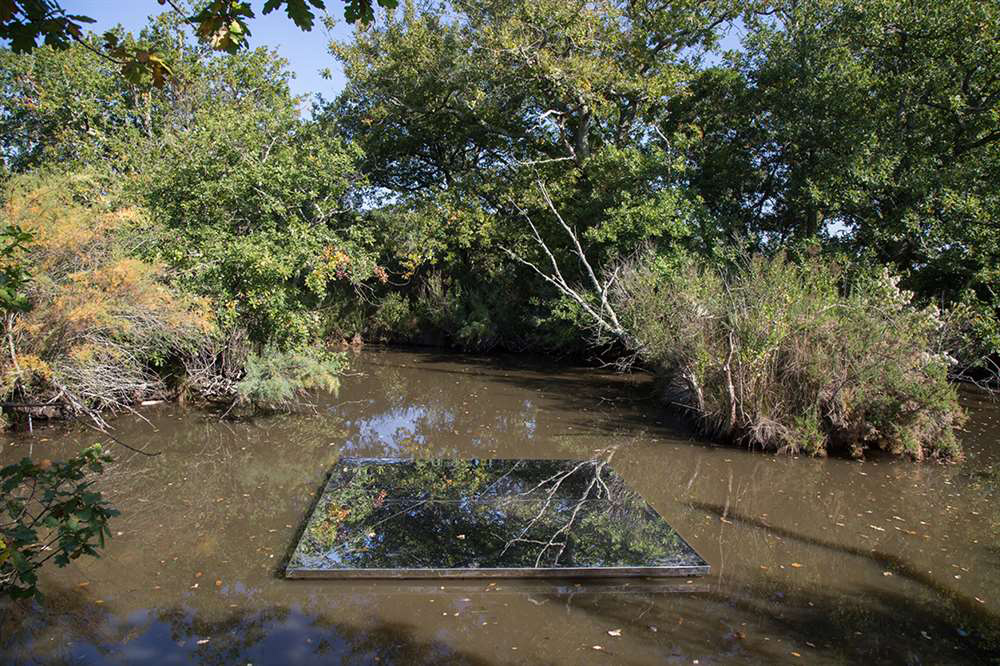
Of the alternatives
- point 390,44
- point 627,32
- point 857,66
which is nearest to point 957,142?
point 857,66

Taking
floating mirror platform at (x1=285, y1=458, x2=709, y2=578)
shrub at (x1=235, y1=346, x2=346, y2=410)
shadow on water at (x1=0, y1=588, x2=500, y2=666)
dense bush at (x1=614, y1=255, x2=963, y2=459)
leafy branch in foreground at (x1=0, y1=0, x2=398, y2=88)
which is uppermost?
leafy branch in foreground at (x1=0, y1=0, x2=398, y2=88)

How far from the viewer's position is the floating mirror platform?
5.88 metres

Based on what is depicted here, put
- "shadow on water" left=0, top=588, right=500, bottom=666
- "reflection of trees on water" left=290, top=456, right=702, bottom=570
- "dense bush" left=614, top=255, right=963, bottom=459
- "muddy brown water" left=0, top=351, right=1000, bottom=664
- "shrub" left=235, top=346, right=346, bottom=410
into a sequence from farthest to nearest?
1. "shrub" left=235, top=346, right=346, bottom=410
2. "dense bush" left=614, top=255, right=963, bottom=459
3. "reflection of trees on water" left=290, top=456, right=702, bottom=570
4. "muddy brown water" left=0, top=351, right=1000, bottom=664
5. "shadow on water" left=0, top=588, right=500, bottom=666

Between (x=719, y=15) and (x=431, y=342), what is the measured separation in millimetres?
12902

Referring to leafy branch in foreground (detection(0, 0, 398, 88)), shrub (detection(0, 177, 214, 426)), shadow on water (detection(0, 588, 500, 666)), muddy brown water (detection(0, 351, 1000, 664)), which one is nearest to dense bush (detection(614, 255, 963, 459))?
muddy brown water (detection(0, 351, 1000, 664))

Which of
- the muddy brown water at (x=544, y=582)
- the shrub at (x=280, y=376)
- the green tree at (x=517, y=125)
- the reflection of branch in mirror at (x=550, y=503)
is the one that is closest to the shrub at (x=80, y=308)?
the muddy brown water at (x=544, y=582)

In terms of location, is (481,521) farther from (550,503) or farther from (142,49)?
(142,49)

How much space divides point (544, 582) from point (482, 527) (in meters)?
1.03

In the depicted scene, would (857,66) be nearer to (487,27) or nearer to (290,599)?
(487,27)

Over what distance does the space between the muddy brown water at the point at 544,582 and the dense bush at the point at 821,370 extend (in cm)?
44

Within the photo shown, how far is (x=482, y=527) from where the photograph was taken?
6.67 meters

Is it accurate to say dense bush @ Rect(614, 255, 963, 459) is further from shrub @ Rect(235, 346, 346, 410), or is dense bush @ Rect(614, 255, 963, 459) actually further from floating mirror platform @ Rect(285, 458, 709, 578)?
shrub @ Rect(235, 346, 346, 410)

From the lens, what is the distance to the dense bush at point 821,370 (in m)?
9.61

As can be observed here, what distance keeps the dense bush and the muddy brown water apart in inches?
17.3
